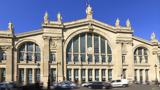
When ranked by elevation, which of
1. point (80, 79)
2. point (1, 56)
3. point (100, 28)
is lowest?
point (80, 79)

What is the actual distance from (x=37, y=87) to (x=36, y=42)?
31515mm

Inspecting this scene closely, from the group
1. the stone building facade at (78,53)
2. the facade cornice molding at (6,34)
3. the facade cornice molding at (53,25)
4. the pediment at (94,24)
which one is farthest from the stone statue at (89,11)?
the facade cornice molding at (6,34)

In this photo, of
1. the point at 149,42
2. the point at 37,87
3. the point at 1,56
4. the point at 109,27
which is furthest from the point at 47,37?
the point at 37,87

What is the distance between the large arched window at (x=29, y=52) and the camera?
73.8 meters

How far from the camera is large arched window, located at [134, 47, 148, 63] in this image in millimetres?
84812

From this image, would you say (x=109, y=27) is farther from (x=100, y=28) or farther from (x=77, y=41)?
(x=77, y=41)

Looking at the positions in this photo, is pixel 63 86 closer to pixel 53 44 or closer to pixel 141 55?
pixel 53 44

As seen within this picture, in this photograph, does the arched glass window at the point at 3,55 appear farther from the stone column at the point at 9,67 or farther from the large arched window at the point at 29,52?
the large arched window at the point at 29,52

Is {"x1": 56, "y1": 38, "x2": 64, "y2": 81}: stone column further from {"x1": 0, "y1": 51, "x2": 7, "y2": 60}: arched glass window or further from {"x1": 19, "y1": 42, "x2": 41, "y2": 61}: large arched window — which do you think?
{"x1": 0, "y1": 51, "x2": 7, "y2": 60}: arched glass window

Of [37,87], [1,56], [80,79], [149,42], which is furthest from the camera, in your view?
[149,42]

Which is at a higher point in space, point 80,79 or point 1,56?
point 1,56

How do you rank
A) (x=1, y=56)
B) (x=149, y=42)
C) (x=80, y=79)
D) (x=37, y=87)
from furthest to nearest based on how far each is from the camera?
(x=149, y=42) < (x=80, y=79) < (x=1, y=56) < (x=37, y=87)

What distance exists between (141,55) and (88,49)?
14458 mm

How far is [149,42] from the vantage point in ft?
283
